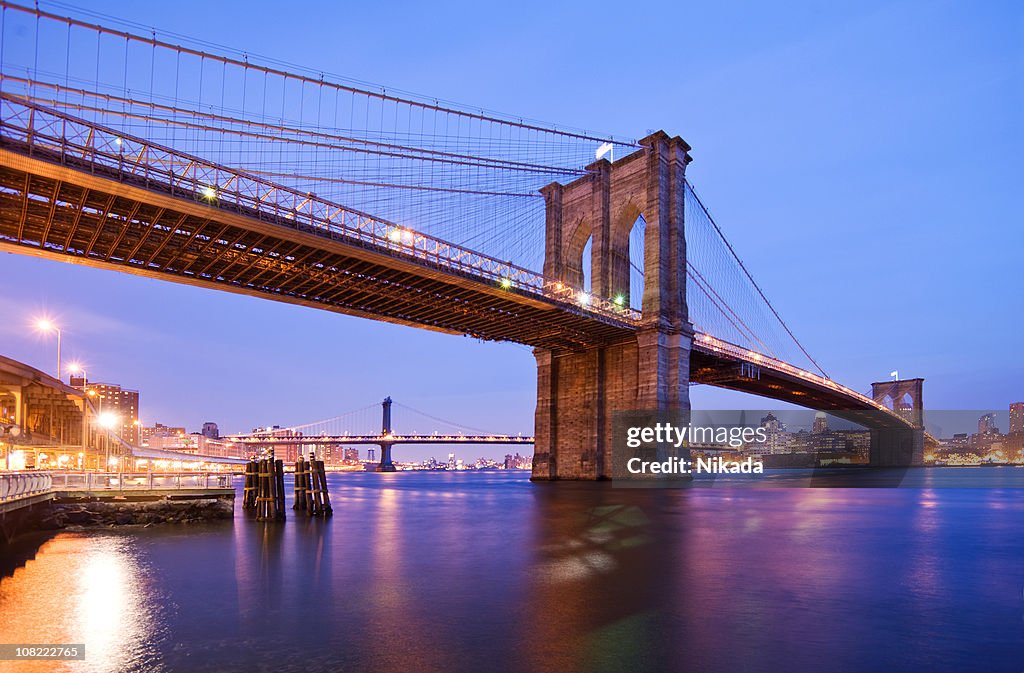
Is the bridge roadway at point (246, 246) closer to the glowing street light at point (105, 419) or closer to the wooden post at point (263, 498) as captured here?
the wooden post at point (263, 498)

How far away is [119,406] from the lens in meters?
186

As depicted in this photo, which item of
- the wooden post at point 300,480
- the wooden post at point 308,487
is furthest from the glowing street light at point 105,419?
the wooden post at point 308,487

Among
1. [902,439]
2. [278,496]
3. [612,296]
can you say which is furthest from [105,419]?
[902,439]

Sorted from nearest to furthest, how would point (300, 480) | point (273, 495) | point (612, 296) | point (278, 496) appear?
1. point (273, 495)
2. point (278, 496)
3. point (300, 480)
4. point (612, 296)

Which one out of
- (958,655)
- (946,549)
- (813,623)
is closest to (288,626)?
(813,623)

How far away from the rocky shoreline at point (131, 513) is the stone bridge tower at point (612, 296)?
32.7 meters

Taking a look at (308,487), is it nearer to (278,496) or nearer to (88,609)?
(278,496)

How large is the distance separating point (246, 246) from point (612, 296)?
103ft

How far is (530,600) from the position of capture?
1218cm

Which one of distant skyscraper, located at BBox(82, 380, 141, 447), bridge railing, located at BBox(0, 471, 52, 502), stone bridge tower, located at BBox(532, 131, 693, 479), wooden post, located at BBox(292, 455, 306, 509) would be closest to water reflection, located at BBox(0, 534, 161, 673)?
bridge railing, located at BBox(0, 471, 52, 502)

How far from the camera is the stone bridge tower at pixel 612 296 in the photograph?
5238 cm

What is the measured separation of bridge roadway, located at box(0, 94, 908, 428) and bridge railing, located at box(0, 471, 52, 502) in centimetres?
1053

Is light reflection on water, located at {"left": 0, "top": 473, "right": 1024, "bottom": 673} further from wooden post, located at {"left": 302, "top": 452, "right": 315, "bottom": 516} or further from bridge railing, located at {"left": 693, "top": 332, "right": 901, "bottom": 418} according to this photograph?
bridge railing, located at {"left": 693, "top": 332, "right": 901, "bottom": 418}

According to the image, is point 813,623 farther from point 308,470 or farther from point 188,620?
point 308,470
